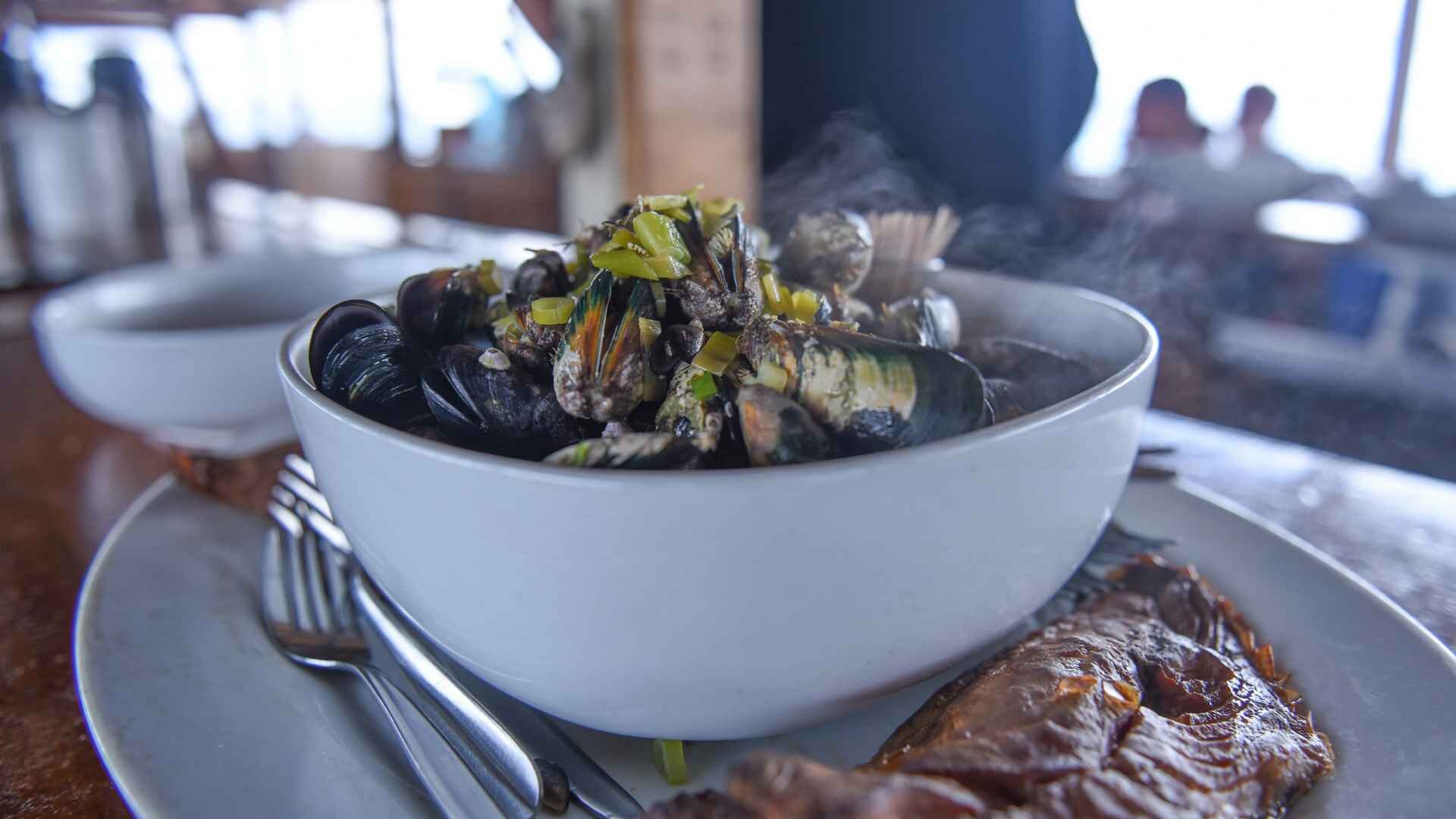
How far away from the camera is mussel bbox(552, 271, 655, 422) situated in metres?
0.45

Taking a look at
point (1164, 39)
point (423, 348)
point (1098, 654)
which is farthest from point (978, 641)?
point (1164, 39)

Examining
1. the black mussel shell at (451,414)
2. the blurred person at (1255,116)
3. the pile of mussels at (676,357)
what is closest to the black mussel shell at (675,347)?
the pile of mussels at (676,357)

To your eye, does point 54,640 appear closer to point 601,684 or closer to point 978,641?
point 601,684

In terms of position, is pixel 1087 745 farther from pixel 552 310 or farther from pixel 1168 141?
pixel 1168 141

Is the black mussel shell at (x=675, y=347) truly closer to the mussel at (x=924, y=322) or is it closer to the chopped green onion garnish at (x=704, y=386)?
the chopped green onion garnish at (x=704, y=386)

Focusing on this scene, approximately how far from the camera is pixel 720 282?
51 centimetres

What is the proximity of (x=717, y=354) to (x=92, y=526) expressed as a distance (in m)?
0.72

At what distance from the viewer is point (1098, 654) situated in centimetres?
43

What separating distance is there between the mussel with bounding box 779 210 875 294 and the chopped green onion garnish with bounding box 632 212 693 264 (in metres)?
0.15

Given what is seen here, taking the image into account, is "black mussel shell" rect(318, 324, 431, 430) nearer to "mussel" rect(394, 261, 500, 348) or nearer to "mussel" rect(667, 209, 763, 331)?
"mussel" rect(394, 261, 500, 348)

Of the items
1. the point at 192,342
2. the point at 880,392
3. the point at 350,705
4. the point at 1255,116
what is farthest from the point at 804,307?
the point at 1255,116

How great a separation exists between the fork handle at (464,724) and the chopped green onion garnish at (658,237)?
261 mm

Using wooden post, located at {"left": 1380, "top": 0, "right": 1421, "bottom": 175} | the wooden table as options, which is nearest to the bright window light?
wooden post, located at {"left": 1380, "top": 0, "right": 1421, "bottom": 175}

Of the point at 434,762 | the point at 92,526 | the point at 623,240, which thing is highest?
the point at 623,240
